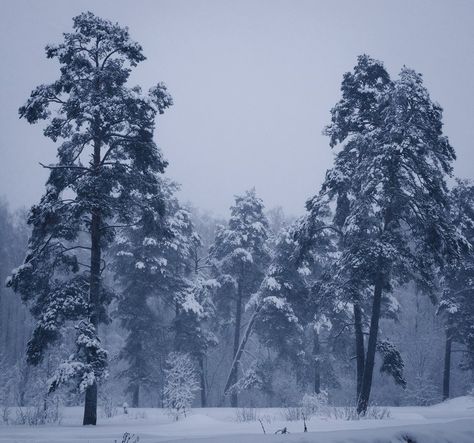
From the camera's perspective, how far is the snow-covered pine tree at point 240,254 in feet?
98.8

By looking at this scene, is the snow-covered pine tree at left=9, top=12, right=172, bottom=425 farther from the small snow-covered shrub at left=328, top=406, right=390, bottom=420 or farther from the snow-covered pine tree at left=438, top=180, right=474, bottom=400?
the snow-covered pine tree at left=438, top=180, right=474, bottom=400

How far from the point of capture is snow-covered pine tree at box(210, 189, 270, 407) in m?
30.1

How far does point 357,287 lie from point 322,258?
41.1 ft

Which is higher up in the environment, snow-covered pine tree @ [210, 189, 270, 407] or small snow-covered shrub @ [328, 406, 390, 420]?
snow-covered pine tree @ [210, 189, 270, 407]

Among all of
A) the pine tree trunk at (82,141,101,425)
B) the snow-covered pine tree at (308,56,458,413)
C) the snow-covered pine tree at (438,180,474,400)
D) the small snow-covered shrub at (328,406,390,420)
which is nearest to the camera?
the small snow-covered shrub at (328,406,390,420)

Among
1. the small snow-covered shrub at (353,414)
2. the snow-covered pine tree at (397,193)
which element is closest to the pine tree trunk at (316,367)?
the snow-covered pine tree at (397,193)

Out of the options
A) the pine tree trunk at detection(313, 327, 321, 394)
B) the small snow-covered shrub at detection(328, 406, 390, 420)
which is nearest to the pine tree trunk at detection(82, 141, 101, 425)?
the small snow-covered shrub at detection(328, 406, 390, 420)

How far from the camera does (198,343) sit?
2909 centimetres

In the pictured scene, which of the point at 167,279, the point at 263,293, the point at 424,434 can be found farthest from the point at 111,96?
the point at 263,293

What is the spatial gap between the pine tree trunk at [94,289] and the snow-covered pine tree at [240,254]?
15.4m

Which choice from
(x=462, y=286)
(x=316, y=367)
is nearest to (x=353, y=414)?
(x=316, y=367)

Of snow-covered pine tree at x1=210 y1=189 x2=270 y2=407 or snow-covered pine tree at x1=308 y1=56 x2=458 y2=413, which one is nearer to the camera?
snow-covered pine tree at x1=308 y1=56 x2=458 y2=413

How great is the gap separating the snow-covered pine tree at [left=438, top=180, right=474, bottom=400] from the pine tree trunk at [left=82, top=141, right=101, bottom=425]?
22.5 meters

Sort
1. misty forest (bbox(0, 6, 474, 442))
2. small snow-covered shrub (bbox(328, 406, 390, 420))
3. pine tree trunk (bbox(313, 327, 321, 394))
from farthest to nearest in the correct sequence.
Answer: pine tree trunk (bbox(313, 327, 321, 394)), misty forest (bbox(0, 6, 474, 442)), small snow-covered shrub (bbox(328, 406, 390, 420))
